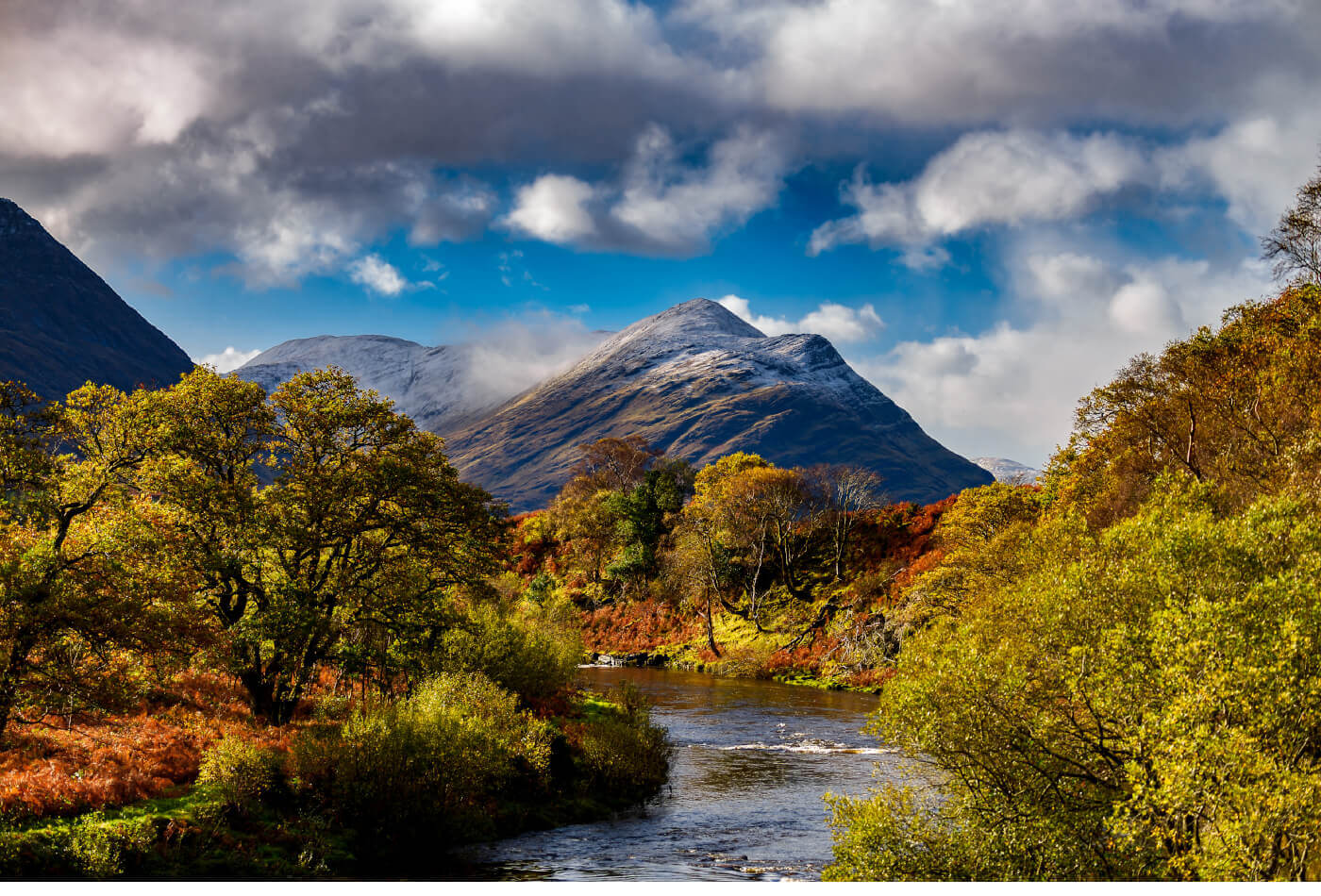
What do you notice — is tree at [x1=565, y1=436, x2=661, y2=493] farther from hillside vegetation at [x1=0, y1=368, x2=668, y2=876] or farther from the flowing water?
hillside vegetation at [x1=0, y1=368, x2=668, y2=876]

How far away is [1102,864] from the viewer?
20.6 m

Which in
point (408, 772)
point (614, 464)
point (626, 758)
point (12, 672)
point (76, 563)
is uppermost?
point (614, 464)

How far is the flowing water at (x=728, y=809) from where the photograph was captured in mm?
28531

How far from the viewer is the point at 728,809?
36750 mm

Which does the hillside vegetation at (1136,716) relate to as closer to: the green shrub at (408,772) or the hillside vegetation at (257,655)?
the green shrub at (408,772)

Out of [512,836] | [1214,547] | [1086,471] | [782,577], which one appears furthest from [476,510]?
[782,577]

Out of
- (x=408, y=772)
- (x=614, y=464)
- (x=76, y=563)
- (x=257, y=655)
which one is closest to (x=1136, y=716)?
(x=408, y=772)

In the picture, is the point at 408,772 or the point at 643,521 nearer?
the point at 408,772

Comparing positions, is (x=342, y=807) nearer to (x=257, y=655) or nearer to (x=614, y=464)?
(x=257, y=655)

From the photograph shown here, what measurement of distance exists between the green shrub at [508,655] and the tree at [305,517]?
3.79m

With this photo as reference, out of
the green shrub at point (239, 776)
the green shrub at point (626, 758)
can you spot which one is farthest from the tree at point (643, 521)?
the green shrub at point (239, 776)

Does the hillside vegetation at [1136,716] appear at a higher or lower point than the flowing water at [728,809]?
higher

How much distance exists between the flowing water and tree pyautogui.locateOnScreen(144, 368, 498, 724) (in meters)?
13.3

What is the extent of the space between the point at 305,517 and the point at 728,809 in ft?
74.8
